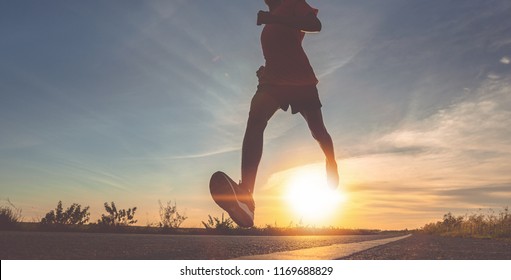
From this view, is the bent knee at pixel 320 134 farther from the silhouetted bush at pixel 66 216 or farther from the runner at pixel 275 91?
the silhouetted bush at pixel 66 216

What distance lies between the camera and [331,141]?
500 cm

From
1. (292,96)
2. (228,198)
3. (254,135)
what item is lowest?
(228,198)

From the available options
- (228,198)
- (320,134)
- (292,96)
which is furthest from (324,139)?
(228,198)

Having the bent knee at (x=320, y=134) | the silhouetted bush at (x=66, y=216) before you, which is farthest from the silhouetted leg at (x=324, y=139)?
the silhouetted bush at (x=66, y=216)

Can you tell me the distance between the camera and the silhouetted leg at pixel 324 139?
473 centimetres

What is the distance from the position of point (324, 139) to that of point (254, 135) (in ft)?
2.76

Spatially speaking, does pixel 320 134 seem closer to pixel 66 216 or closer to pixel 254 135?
pixel 254 135

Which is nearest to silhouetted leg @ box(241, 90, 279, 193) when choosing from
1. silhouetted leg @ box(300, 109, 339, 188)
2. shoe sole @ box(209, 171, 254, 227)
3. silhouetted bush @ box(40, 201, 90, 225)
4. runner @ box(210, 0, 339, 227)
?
runner @ box(210, 0, 339, 227)

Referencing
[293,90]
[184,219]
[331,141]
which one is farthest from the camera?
[184,219]

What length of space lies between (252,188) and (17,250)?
2119 millimetres

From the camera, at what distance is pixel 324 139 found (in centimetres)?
491
